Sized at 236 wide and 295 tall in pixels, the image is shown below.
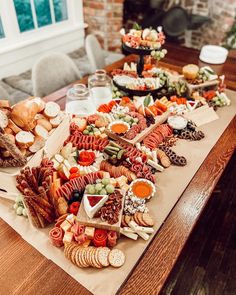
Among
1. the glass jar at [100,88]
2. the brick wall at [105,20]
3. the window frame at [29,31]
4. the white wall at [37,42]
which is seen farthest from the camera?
the brick wall at [105,20]

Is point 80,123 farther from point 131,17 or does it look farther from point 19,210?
point 131,17

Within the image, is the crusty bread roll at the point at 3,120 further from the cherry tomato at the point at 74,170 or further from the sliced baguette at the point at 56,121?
the cherry tomato at the point at 74,170

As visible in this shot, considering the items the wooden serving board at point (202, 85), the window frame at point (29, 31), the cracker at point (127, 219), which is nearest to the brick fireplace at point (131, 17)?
the window frame at point (29, 31)

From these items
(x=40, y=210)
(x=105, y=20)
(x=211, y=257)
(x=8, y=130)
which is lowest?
(x=211, y=257)

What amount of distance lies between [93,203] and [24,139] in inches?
15.9

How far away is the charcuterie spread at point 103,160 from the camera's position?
0.90m

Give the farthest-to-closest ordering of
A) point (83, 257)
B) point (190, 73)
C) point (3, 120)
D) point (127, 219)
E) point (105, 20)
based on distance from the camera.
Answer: point (105, 20)
point (190, 73)
point (3, 120)
point (127, 219)
point (83, 257)

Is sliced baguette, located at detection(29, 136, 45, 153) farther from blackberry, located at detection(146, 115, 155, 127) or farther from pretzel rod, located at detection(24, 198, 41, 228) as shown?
blackberry, located at detection(146, 115, 155, 127)

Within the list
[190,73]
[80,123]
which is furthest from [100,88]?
[190,73]

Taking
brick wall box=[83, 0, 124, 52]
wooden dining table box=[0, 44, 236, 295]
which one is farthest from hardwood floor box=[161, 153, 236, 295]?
brick wall box=[83, 0, 124, 52]

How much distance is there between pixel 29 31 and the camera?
2.88 m

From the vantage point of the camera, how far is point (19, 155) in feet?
3.37

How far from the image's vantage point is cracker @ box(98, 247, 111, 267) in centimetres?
85

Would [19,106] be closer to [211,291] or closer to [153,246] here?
[153,246]
